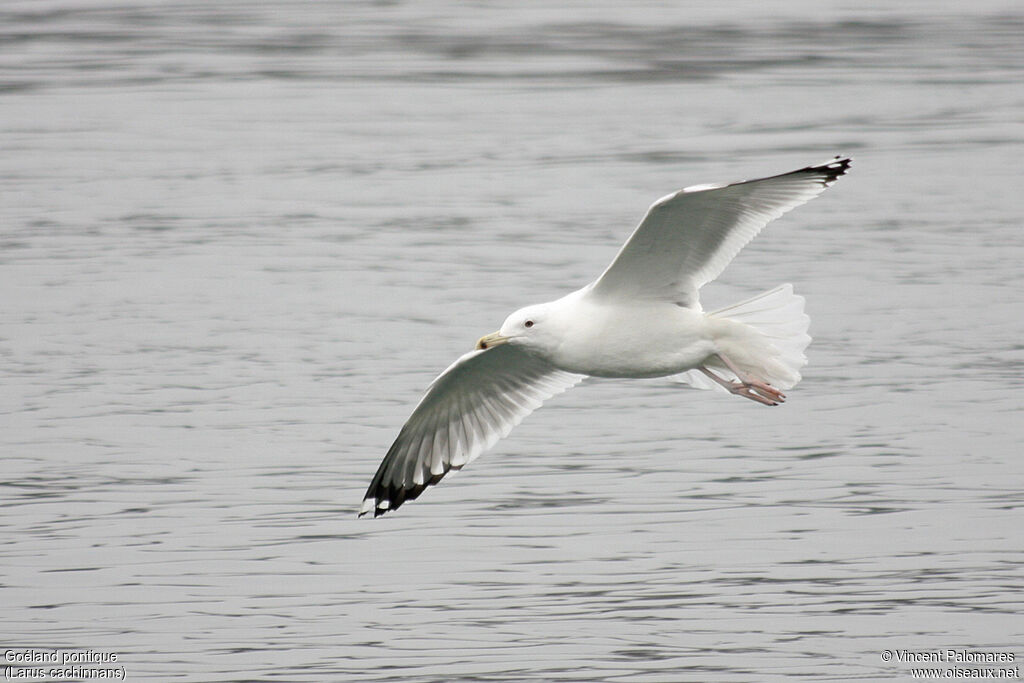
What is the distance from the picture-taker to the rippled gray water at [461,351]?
26.5 ft

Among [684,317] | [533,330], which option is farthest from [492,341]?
[684,317]

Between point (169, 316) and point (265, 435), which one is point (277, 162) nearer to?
point (169, 316)

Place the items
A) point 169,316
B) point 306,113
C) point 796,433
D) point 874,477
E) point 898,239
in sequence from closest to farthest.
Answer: point 874,477 < point 796,433 < point 169,316 < point 898,239 < point 306,113

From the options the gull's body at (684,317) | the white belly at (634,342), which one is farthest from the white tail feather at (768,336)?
the white belly at (634,342)

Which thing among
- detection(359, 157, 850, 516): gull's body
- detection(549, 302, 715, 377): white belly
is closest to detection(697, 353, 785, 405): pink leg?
detection(359, 157, 850, 516): gull's body

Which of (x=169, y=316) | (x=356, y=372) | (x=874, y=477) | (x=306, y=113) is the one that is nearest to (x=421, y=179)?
(x=306, y=113)

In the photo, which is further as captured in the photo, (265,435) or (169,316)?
(169,316)

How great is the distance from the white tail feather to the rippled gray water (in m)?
1.05

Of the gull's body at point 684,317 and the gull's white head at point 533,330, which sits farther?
the gull's white head at point 533,330

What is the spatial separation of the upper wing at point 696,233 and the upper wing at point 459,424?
816mm

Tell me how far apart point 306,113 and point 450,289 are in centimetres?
770

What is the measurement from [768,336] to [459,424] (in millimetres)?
1558

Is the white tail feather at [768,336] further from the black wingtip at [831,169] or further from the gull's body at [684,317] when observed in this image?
the black wingtip at [831,169]

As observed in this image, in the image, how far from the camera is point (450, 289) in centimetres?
1366
